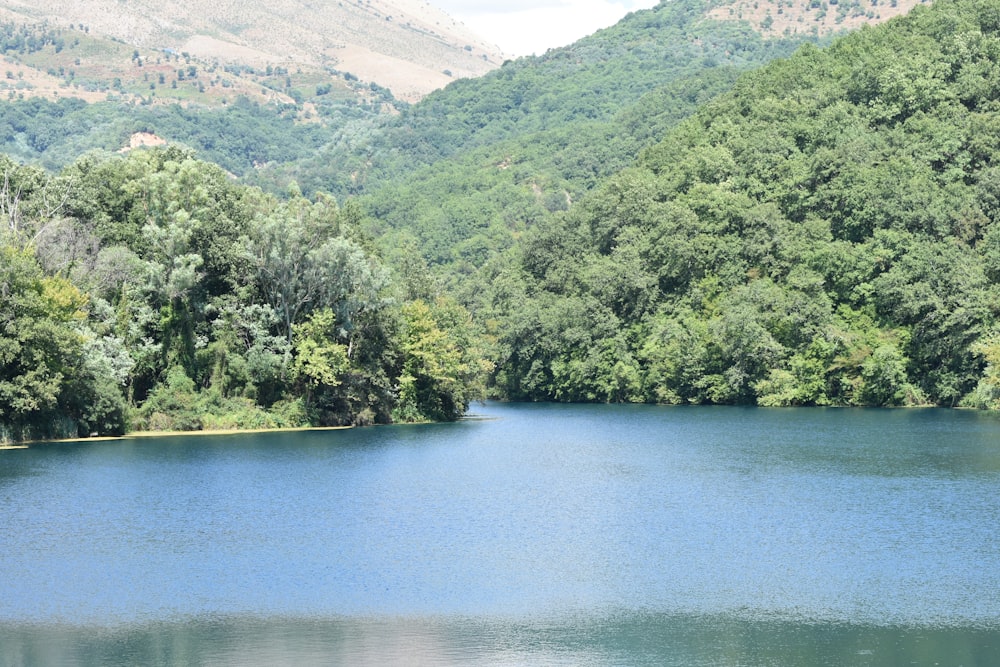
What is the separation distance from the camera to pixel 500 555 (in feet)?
121

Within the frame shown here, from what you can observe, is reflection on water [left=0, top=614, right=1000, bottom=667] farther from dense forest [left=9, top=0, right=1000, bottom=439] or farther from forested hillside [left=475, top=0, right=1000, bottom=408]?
forested hillside [left=475, top=0, right=1000, bottom=408]

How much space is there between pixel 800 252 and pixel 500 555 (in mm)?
64723

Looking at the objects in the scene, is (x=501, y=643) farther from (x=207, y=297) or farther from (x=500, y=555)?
(x=207, y=297)

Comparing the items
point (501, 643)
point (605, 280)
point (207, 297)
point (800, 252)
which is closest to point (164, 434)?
point (207, 297)

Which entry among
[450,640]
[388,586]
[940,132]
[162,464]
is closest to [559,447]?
[162,464]

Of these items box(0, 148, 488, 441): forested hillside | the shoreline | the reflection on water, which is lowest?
the shoreline

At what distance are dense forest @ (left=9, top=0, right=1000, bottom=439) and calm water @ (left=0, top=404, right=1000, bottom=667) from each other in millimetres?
9563

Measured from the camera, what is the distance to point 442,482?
51.5 m

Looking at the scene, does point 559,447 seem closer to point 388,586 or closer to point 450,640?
point 388,586

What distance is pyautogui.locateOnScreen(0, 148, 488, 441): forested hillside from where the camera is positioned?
69438 millimetres

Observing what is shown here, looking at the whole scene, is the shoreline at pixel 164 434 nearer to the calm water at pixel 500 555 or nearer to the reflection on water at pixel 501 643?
the calm water at pixel 500 555

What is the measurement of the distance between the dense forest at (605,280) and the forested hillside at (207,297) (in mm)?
161

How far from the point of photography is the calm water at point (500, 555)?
28.2 metres

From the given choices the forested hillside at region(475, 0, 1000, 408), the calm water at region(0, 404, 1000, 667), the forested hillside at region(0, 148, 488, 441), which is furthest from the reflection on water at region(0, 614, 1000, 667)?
the forested hillside at region(475, 0, 1000, 408)
